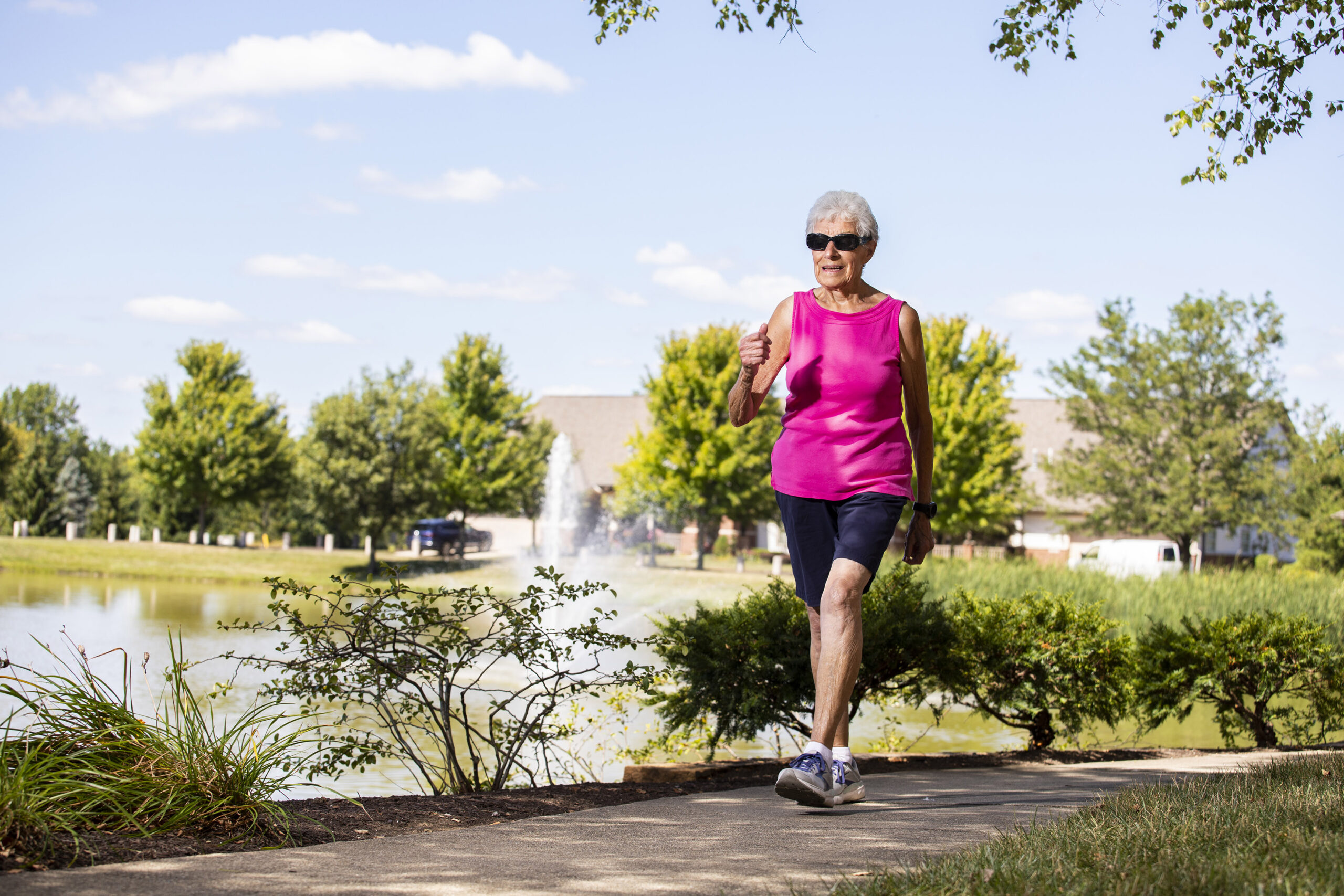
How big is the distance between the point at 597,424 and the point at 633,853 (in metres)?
60.9

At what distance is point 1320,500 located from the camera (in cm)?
2988

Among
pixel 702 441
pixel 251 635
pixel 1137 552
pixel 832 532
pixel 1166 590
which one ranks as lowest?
pixel 1137 552

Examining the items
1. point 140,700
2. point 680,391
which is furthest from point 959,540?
point 140,700

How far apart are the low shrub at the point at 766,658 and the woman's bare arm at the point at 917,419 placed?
987mm

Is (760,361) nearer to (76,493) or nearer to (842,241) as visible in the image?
(842,241)

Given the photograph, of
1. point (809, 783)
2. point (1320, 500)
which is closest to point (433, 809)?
point (809, 783)

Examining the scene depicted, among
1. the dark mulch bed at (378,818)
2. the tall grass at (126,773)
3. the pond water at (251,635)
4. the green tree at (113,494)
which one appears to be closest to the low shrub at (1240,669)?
the pond water at (251,635)

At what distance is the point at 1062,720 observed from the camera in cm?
646

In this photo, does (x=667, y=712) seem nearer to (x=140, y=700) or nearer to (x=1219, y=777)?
(x=1219, y=777)

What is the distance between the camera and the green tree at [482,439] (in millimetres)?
45312

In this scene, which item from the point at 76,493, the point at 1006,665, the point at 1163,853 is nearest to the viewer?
the point at 1163,853

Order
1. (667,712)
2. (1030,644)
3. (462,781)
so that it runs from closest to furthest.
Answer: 1. (462,781)
2. (667,712)
3. (1030,644)

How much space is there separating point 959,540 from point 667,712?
49.5 metres

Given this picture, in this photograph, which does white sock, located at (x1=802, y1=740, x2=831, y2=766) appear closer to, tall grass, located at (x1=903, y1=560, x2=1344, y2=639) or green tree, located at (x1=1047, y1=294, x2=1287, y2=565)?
tall grass, located at (x1=903, y1=560, x2=1344, y2=639)
